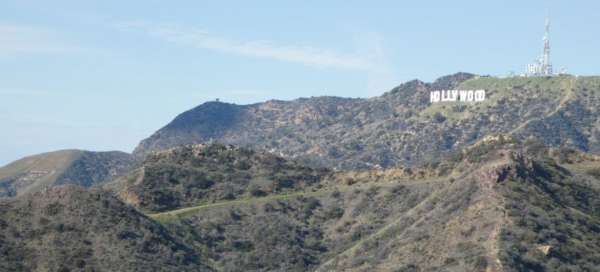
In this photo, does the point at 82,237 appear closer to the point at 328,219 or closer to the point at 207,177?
the point at 328,219

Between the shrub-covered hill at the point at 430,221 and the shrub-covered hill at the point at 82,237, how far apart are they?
11.8m

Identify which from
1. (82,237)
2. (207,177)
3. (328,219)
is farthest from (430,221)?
(207,177)

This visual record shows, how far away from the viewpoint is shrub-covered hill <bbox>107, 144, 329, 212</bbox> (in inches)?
5979

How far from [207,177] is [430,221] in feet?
167

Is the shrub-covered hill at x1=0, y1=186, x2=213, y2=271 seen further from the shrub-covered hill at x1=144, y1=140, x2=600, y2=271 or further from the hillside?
the shrub-covered hill at x1=144, y1=140, x2=600, y2=271

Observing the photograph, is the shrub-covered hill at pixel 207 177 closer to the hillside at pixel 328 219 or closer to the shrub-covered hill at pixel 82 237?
the hillside at pixel 328 219

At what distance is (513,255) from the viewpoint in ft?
326

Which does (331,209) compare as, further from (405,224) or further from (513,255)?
(513,255)

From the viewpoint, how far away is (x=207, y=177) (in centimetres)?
16112

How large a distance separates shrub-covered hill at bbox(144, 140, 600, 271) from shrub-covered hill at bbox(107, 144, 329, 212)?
5.81 metres

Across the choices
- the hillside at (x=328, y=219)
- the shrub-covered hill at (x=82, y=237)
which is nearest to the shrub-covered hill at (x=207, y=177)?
the hillside at (x=328, y=219)

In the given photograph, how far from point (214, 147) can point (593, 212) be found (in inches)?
2859

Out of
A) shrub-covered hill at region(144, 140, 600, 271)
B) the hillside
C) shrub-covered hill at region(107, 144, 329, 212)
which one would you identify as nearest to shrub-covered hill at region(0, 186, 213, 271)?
the hillside

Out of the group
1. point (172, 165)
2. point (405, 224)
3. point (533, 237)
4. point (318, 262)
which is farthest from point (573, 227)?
point (172, 165)
